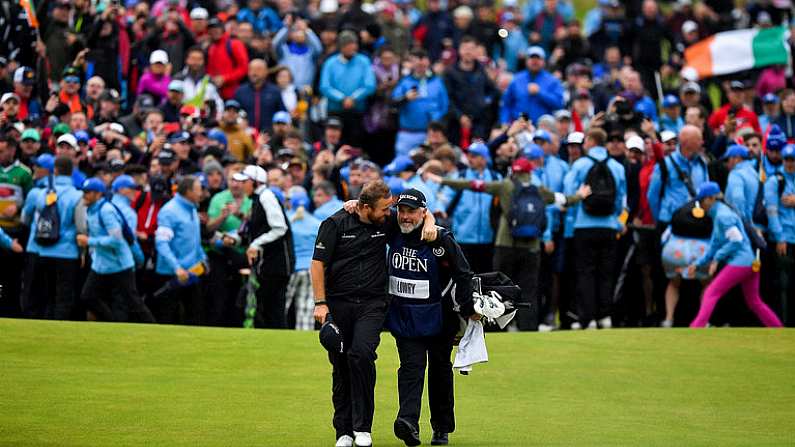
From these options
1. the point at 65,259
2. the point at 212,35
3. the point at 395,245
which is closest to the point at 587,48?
the point at 212,35

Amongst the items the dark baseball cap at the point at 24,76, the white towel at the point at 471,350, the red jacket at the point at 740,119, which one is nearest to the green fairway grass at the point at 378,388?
the white towel at the point at 471,350

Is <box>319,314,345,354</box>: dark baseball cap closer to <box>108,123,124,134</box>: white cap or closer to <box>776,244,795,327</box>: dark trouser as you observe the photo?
<box>776,244,795,327</box>: dark trouser

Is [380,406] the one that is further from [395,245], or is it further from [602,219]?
[602,219]

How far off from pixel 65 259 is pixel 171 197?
5.90ft

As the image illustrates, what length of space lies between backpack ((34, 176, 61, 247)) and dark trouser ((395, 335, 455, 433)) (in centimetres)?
784

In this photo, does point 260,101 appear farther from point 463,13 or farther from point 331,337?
A: point 331,337

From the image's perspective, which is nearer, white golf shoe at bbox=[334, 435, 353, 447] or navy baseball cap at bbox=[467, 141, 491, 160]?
white golf shoe at bbox=[334, 435, 353, 447]

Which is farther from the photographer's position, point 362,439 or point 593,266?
point 593,266

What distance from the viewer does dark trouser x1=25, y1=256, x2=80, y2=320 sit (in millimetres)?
18891

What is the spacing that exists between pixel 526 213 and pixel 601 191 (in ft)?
4.11

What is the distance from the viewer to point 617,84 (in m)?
26.1

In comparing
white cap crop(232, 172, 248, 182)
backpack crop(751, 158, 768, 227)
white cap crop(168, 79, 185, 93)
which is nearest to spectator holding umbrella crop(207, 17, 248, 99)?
white cap crop(168, 79, 185, 93)

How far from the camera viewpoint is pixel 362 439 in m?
11.5

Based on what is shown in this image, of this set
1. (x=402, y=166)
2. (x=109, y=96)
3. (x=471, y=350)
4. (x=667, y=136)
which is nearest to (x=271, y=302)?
(x=402, y=166)
